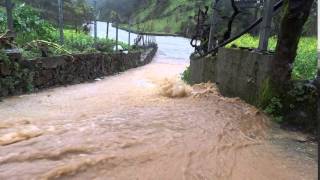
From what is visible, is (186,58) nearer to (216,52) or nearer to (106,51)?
(106,51)

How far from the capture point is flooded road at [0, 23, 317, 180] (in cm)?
469

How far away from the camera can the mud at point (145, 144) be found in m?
4.70

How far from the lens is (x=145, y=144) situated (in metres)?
5.63

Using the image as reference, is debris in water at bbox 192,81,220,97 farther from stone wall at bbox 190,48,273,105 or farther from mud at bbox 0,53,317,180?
mud at bbox 0,53,317,180

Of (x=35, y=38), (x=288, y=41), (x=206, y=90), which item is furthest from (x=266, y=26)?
(x=35, y=38)

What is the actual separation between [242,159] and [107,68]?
526 inches

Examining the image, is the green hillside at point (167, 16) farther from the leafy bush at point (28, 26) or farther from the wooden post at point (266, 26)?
the wooden post at point (266, 26)

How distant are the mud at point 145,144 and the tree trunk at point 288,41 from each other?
71cm

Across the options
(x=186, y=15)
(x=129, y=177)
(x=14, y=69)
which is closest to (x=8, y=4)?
(x=14, y=69)

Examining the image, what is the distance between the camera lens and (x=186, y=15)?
5466 cm

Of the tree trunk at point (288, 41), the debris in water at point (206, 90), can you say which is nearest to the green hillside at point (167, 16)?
the debris in water at point (206, 90)

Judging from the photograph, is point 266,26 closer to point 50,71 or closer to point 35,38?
point 50,71

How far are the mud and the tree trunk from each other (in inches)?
27.9

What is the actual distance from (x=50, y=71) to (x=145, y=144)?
282 inches
